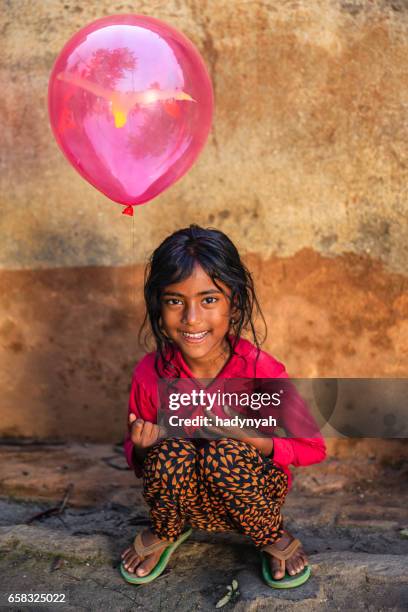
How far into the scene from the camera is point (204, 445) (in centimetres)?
182

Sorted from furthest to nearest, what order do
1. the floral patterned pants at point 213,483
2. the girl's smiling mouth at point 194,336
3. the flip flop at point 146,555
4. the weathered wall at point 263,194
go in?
the weathered wall at point 263,194 → the flip flop at point 146,555 → the girl's smiling mouth at point 194,336 → the floral patterned pants at point 213,483

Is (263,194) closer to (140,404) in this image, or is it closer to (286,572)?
(140,404)

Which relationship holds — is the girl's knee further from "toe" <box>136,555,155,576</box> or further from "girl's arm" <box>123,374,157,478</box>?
"toe" <box>136,555,155,576</box>

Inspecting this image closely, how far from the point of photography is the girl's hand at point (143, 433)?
6.06ft

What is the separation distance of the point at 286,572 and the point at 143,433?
0.60m

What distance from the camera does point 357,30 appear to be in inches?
98.1

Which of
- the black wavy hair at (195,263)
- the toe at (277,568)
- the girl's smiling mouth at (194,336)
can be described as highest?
the black wavy hair at (195,263)

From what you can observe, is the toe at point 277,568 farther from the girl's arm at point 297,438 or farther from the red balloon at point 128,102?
the red balloon at point 128,102

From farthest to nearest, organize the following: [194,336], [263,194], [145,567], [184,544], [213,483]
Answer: [263,194], [184,544], [145,567], [194,336], [213,483]

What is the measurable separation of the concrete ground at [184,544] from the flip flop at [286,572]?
0.07 ft

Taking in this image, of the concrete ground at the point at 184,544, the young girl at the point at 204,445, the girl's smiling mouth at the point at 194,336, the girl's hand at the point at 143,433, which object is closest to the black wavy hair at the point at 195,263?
the young girl at the point at 204,445

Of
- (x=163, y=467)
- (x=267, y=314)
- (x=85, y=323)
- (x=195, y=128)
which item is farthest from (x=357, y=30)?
(x=163, y=467)

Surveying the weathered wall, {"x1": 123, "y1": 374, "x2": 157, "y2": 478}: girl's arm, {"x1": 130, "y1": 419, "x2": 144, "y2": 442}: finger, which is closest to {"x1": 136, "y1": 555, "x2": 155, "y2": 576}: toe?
{"x1": 123, "y1": 374, "x2": 157, "y2": 478}: girl's arm

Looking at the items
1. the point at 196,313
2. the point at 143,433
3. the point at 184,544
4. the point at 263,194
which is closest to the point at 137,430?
the point at 143,433
